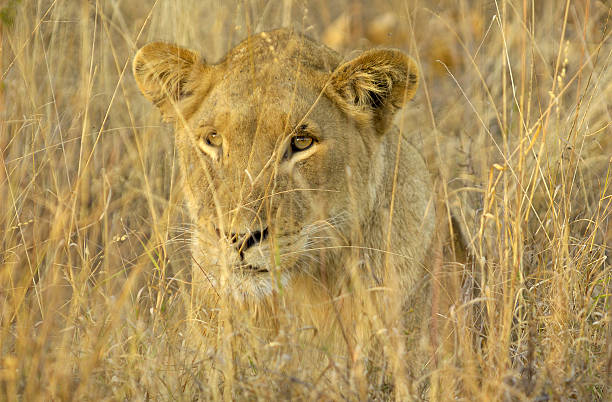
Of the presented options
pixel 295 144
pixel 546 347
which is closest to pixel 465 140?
pixel 295 144

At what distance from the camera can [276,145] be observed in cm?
358

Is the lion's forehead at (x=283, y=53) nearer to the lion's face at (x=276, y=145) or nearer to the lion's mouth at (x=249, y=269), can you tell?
the lion's face at (x=276, y=145)

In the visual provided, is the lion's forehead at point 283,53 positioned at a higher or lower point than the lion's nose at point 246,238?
higher

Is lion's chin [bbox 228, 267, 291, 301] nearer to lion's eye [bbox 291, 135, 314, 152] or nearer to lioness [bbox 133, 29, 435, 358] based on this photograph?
lioness [bbox 133, 29, 435, 358]

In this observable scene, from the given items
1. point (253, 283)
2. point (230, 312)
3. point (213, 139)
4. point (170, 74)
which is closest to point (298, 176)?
point (213, 139)

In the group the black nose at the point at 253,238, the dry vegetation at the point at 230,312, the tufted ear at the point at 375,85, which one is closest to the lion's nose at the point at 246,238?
the black nose at the point at 253,238

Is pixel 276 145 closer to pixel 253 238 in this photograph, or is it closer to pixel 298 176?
pixel 298 176

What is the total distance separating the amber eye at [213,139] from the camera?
3787 millimetres

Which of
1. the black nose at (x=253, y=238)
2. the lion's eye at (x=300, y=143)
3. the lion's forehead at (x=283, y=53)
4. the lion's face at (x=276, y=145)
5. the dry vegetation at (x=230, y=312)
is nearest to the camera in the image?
the dry vegetation at (x=230, y=312)

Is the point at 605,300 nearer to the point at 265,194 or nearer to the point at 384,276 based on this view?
the point at 384,276

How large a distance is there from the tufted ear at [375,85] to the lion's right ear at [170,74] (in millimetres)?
710

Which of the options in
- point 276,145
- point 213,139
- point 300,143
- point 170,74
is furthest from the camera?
point 170,74

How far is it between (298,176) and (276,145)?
0.58ft

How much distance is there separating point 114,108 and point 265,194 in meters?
3.47
